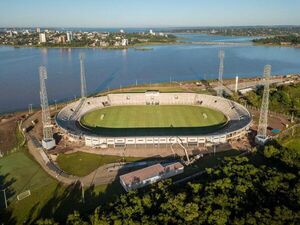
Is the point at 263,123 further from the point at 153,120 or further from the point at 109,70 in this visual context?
the point at 109,70

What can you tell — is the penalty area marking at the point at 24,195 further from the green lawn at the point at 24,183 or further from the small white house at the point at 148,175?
the small white house at the point at 148,175

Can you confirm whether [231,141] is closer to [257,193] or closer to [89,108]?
[257,193]

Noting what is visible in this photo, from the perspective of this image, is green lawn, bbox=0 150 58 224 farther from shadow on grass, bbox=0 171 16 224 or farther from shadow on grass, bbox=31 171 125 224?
shadow on grass, bbox=31 171 125 224

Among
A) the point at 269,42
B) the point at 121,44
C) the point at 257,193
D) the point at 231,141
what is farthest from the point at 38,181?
the point at 269,42

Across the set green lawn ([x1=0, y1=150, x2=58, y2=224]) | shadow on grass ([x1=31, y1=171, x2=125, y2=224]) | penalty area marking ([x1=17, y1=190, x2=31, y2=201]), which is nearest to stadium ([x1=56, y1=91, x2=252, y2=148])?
green lawn ([x1=0, y1=150, x2=58, y2=224])

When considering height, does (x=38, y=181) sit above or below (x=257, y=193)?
below

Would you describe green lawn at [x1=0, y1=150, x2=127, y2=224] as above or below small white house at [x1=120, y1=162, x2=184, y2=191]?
below

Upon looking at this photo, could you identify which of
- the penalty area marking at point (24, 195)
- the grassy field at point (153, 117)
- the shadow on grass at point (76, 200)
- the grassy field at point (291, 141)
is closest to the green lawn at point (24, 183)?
the penalty area marking at point (24, 195)

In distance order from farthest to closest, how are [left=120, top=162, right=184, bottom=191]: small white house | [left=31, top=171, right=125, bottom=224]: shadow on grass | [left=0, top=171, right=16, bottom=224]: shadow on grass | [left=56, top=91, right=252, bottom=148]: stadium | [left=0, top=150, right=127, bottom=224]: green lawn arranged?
1. [left=56, top=91, right=252, bottom=148]: stadium
2. [left=120, top=162, right=184, bottom=191]: small white house
3. [left=0, top=150, right=127, bottom=224]: green lawn
4. [left=31, top=171, right=125, bottom=224]: shadow on grass
5. [left=0, top=171, right=16, bottom=224]: shadow on grass

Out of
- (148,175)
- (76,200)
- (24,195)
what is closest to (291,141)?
(148,175)
